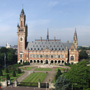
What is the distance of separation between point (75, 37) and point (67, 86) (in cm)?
6977

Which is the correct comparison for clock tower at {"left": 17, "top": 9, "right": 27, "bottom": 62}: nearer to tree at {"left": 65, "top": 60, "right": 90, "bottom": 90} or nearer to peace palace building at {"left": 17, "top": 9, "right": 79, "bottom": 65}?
peace palace building at {"left": 17, "top": 9, "right": 79, "bottom": 65}

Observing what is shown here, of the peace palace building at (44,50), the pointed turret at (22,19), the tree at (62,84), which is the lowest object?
the tree at (62,84)

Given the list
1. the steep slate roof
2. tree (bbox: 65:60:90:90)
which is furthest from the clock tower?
tree (bbox: 65:60:90:90)

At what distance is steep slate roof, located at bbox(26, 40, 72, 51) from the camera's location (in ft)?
308

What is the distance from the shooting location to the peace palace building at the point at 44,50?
302 ft

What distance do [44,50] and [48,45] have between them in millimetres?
4873

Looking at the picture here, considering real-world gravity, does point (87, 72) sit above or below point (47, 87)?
above

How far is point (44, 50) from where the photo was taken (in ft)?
308

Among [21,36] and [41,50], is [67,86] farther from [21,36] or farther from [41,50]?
[21,36]

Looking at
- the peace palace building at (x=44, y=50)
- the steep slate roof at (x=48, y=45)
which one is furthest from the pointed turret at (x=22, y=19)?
the steep slate roof at (x=48, y=45)

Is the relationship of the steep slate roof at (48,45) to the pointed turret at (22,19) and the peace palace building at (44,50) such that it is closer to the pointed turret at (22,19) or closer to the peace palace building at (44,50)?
the peace palace building at (44,50)

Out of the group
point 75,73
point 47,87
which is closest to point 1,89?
point 47,87

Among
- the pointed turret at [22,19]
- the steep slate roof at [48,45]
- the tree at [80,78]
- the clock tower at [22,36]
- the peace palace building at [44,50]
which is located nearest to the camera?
the tree at [80,78]

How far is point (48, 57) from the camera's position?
309ft
